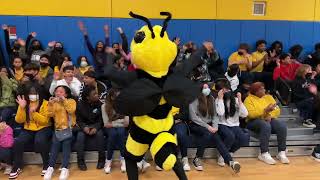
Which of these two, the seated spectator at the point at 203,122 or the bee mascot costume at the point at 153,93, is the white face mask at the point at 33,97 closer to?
the bee mascot costume at the point at 153,93

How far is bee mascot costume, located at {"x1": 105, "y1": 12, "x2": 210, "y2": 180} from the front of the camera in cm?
303

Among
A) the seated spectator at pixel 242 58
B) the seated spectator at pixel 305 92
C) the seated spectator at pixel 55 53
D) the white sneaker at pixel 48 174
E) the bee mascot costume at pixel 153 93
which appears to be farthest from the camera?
the seated spectator at pixel 242 58

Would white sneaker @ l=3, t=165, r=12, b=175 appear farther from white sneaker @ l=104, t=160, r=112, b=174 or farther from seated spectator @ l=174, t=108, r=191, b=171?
seated spectator @ l=174, t=108, r=191, b=171

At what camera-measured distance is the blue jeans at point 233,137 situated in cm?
470

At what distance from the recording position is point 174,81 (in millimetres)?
3145

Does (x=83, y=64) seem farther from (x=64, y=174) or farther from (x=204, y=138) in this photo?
(x=204, y=138)

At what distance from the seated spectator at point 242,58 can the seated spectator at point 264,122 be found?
1396 millimetres

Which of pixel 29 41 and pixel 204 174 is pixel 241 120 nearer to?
pixel 204 174

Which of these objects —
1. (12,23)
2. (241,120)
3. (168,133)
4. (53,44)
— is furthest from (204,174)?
(12,23)

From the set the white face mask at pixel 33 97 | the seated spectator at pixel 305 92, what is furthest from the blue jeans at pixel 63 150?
the seated spectator at pixel 305 92

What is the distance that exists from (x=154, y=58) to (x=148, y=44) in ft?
0.40

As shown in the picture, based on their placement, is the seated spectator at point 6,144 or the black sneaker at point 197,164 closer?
the seated spectator at point 6,144

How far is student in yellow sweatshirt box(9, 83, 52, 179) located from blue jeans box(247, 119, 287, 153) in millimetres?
2654

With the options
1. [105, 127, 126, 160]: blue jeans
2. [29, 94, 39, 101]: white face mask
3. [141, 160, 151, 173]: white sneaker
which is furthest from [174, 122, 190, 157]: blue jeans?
[29, 94, 39, 101]: white face mask
